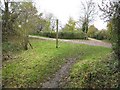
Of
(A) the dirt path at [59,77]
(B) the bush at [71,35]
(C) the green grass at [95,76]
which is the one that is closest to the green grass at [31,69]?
(A) the dirt path at [59,77]

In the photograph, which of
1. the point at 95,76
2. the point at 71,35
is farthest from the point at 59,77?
the point at 71,35

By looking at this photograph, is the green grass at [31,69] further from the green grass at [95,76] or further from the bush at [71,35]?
the bush at [71,35]

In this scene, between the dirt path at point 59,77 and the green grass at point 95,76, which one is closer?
the green grass at point 95,76

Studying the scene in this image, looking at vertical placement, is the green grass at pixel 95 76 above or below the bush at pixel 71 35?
below

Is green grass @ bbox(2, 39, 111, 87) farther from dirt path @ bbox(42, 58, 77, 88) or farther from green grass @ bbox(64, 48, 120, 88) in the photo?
green grass @ bbox(64, 48, 120, 88)

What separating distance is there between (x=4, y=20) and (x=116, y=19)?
9.24 metres

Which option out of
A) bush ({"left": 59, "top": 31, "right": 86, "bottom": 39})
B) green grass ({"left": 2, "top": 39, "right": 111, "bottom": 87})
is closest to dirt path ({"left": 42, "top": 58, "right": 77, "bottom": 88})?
green grass ({"left": 2, "top": 39, "right": 111, "bottom": 87})

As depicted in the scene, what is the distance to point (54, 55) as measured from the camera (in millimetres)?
13781

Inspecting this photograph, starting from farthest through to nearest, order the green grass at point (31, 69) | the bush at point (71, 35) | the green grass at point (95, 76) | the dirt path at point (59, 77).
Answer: the bush at point (71, 35)
the green grass at point (31, 69)
the dirt path at point (59, 77)
the green grass at point (95, 76)

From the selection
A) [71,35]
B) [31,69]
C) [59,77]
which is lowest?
[59,77]

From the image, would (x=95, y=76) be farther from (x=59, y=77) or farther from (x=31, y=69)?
(x=31, y=69)

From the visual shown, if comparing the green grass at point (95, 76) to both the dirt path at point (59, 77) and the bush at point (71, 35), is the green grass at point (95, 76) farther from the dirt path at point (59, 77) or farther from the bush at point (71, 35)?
the bush at point (71, 35)

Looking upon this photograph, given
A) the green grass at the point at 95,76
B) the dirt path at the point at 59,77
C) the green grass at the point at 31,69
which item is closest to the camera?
the green grass at the point at 95,76

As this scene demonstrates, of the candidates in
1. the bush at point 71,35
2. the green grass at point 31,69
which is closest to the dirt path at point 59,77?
→ the green grass at point 31,69
